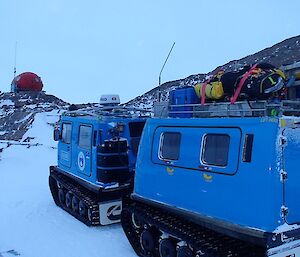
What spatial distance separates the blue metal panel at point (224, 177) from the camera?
16.3 feet

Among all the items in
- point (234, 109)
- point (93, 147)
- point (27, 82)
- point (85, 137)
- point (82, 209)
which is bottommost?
point (82, 209)

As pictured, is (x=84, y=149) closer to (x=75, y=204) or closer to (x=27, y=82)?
(x=75, y=204)

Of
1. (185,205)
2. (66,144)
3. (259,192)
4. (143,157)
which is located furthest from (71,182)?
(259,192)

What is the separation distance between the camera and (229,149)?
5574mm

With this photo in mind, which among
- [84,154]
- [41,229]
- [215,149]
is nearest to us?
[215,149]

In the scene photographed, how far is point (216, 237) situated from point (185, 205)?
Result: 0.67 metres

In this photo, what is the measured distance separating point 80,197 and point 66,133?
223 cm

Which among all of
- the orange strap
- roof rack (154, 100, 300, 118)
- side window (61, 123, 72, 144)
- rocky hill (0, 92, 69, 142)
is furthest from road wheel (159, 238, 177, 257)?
rocky hill (0, 92, 69, 142)

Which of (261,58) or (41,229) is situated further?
(261,58)

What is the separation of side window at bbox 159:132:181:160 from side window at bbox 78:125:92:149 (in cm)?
333

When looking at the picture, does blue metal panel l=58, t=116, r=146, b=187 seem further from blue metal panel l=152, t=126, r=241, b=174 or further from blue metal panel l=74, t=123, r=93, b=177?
blue metal panel l=152, t=126, r=241, b=174

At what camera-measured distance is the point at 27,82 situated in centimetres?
4600

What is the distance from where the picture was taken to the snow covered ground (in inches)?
Answer: 317

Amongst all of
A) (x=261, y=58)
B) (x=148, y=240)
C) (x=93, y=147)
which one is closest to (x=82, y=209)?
(x=93, y=147)
